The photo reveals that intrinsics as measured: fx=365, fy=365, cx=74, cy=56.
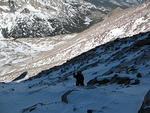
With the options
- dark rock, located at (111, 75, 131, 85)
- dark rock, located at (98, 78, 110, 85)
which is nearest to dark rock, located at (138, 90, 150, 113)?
dark rock, located at (111, 75, 131, 85)

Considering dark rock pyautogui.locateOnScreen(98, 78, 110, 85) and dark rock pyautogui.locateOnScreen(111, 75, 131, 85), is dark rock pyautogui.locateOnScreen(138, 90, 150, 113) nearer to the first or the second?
dark rock pyautogui.locateOnScreen(111, 75, 131, 85)

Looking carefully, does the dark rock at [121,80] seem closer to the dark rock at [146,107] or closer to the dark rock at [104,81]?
the dark rock at [104,81]

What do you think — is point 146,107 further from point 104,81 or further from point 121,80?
point 104,81

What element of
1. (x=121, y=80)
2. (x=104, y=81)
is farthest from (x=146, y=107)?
(x=104, y=81)

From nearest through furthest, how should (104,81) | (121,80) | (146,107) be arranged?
(146,107) → (121,80) → (104,81)

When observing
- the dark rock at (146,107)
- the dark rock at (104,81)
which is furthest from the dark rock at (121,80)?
the dark rock at (146,107)

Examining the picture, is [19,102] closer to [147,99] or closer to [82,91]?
[82,91]

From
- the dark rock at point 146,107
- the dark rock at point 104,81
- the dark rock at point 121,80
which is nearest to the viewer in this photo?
the dark rock at point 146,107

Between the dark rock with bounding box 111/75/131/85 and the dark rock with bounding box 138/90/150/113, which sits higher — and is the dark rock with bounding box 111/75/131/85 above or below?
below

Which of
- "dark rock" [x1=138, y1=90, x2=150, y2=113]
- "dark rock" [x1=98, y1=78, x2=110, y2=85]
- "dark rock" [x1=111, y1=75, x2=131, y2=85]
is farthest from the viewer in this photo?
"dark rock" [x1=98, y1=78, x2=110, y2=85]

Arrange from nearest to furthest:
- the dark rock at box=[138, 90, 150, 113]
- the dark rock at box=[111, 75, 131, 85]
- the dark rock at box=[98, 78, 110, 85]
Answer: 1. the dark rock at box=[138, 90, 150, 113]
2. the dark rock at box=[111, 75, 131, 85]
3. the dark rock at box=[98, 78, 110, 85]

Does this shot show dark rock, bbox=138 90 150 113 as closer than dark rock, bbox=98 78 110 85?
Yes

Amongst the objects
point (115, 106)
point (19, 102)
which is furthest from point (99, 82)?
point (115, 106)

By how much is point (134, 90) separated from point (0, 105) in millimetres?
10746
